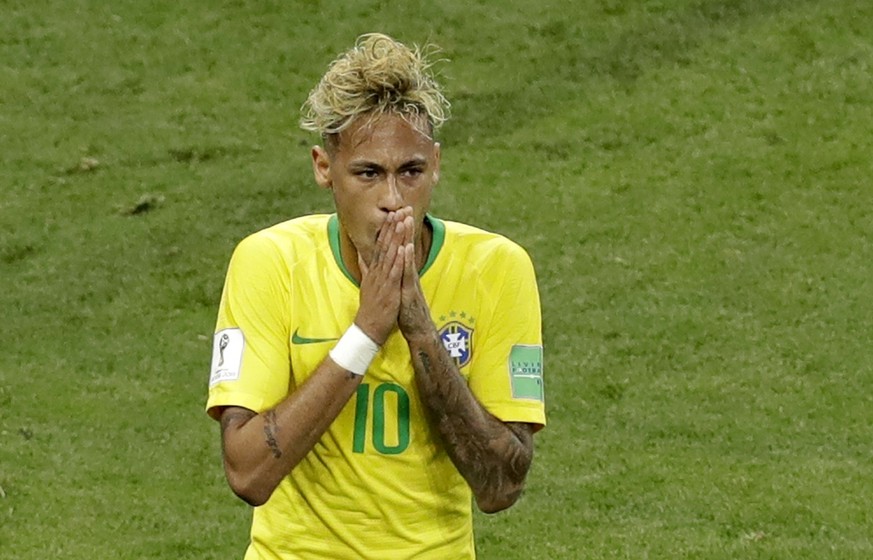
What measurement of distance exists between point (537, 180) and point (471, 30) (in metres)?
2.42

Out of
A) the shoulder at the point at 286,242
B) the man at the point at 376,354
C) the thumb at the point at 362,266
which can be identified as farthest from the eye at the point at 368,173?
the shoulder at the point at 286,242

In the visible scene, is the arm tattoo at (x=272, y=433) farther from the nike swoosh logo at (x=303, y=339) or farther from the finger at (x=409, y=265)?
the finger at (x=409, y=265)

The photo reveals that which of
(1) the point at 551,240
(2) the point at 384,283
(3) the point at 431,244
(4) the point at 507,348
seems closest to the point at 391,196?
(2) the point at 384,283

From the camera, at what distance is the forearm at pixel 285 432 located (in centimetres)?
361

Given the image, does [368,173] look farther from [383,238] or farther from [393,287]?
[393,287]

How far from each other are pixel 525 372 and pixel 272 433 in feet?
2.21

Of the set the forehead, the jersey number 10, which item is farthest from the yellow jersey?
the forehead

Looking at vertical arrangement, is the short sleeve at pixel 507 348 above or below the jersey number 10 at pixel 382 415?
above

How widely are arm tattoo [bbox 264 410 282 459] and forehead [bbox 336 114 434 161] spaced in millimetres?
653

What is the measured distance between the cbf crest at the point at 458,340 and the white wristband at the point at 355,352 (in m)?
0.30

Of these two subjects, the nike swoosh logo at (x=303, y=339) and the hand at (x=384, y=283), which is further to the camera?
the nike swoosh logo at (x=303, y=339)

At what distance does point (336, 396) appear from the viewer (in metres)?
3.61

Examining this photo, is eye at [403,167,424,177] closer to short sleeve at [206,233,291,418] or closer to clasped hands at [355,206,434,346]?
clasped hands at [355,206,434,346]

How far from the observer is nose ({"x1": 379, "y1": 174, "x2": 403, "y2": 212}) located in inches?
143
